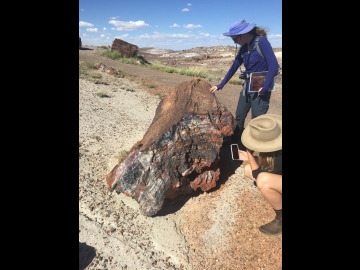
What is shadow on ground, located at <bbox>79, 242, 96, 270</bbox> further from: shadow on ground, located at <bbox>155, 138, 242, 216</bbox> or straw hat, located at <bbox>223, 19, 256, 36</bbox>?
straw hat, located at <bbox>223, 19, 256, 36</bbox>

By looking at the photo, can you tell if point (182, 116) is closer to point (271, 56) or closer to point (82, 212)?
point (271, 56)

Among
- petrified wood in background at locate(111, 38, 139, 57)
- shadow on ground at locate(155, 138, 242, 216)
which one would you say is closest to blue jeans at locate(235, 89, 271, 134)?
shadow on ground at locate(155, 138, 242, 216)

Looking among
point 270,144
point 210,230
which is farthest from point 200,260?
point 270,144

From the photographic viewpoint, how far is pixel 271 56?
11.3 ft

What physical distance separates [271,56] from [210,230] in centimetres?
229

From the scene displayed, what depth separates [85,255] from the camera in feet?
8.93

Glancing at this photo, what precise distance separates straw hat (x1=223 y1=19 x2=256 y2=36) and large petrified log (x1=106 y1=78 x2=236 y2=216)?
0.98m

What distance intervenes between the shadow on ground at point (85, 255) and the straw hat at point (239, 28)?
302 centimetres

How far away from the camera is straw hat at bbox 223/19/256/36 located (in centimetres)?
343

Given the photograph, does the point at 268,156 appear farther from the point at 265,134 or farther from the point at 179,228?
the point at 179,228

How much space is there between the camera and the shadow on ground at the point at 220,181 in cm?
349

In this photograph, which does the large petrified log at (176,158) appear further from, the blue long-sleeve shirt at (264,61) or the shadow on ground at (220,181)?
the blue long-sleeve shirt at (264,61)

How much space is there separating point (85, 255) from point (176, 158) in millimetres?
1427

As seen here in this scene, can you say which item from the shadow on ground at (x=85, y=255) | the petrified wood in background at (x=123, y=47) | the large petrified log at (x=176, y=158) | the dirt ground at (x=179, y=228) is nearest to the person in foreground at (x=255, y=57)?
the large petrified log at (x=176, y=158)
